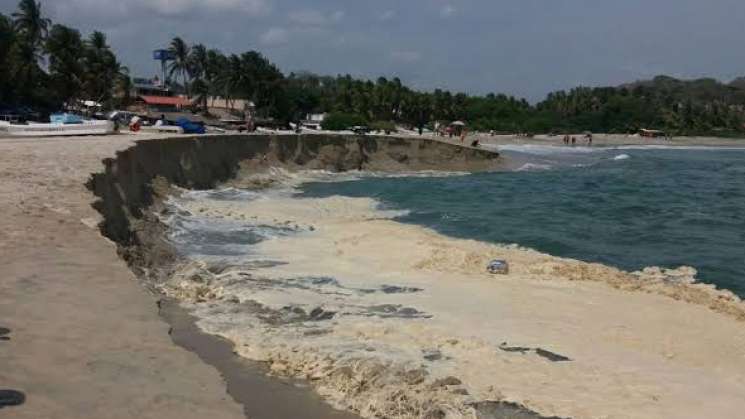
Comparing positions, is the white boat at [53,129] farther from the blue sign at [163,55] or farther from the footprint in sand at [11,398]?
the blue sign at [163,55]

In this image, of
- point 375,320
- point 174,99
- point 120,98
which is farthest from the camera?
point 174,99

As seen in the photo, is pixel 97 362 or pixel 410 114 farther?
pixel 410 114

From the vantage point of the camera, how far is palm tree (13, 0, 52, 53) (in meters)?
81.1

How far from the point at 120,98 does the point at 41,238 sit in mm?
84694

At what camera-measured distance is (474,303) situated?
1291cm

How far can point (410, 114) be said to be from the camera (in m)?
133

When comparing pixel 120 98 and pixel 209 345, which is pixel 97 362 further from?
pixel 120 98

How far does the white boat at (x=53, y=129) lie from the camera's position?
3684 centimetres

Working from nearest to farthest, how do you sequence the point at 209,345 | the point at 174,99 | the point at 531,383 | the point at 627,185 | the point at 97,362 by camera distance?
the point at 97,362 < the point at 531,383 < the point at 209,345 < the point at 627,185 < the point at 174,99

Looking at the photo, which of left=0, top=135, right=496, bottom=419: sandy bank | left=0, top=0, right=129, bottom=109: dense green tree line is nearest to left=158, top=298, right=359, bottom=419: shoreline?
left=0, top=135, right=496, bottom=419: sandy bank

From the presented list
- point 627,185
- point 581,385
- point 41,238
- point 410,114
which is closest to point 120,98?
point 410,114

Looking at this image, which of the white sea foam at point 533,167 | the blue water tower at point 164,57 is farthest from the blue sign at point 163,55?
the white sea foam at point 533,167

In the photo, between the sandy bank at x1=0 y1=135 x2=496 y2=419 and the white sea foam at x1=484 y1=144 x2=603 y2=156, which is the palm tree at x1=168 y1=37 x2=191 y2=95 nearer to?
the white sea foam at x1=484 y1=144 x2=603 y2=156

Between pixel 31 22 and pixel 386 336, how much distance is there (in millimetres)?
83227
